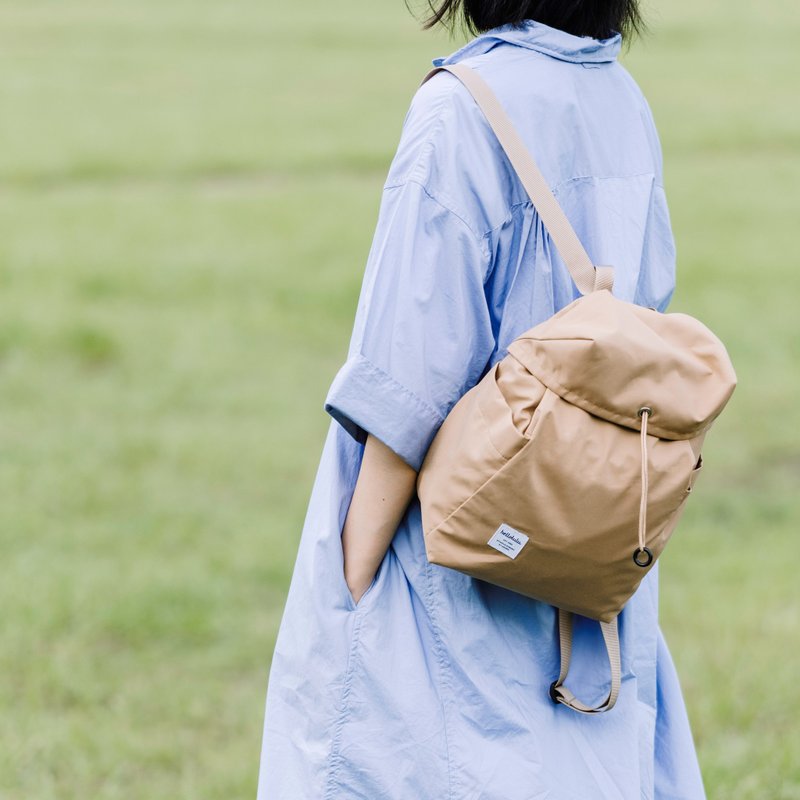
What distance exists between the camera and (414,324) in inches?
55.5

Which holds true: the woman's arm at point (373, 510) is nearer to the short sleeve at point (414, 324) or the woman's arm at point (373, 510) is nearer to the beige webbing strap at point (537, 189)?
the short sleeve at point (414, 324)

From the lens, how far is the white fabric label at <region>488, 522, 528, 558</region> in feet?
4.47

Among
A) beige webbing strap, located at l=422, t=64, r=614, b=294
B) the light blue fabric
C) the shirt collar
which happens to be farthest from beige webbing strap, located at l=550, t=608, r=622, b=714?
the shirt collar

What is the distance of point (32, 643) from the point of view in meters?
3.26

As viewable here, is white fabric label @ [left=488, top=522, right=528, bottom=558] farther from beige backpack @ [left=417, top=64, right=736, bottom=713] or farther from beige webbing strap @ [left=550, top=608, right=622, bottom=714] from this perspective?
beige webbing strap @ [left=550, top=608, right=622, bottom=714]

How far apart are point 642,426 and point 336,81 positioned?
12.6 m

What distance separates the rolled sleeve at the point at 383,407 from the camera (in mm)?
1430

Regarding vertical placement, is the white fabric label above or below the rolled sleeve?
below

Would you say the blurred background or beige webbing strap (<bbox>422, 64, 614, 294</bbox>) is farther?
the blurred background

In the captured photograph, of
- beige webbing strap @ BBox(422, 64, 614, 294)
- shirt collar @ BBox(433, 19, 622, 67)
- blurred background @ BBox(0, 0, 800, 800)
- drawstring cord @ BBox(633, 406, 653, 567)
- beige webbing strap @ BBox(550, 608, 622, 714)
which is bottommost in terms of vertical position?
blurred background @ BBox(0, 0, 800, 800)

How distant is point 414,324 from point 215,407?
3824 millimetres

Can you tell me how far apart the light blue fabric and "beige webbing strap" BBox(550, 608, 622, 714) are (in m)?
0.02

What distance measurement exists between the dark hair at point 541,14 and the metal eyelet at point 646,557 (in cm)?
61

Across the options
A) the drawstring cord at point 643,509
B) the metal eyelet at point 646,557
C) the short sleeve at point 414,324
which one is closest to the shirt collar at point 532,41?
Result: the short sleeve at point 414,324
